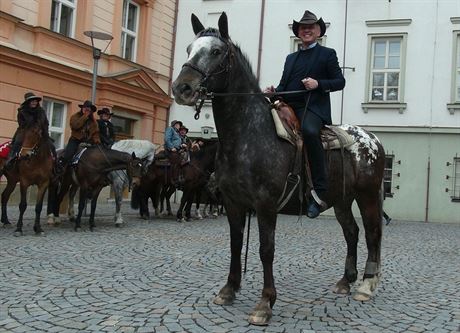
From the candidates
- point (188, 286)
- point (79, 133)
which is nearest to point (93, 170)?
point (79, 133)

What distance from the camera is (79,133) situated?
35.9ft

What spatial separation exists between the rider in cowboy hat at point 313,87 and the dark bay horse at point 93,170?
639 centimetres

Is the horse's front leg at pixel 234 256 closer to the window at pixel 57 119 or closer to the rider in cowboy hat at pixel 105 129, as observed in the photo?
the rider in cowboy hat at pixel 105 129

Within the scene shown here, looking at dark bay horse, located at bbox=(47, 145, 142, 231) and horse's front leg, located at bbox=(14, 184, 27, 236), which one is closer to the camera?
horse's front leg, located at bbox=(14, 184, 27, 236)

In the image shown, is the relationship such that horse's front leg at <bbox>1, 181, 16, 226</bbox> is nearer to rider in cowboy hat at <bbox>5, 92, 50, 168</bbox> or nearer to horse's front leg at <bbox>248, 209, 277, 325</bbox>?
rider in cowboy hat at <bbox>5, 92, 50, 168</bbox>

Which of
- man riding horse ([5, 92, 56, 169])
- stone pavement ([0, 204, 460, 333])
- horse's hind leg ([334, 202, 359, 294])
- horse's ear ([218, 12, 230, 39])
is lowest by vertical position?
stone pavement ([0, 204, 460, 333])

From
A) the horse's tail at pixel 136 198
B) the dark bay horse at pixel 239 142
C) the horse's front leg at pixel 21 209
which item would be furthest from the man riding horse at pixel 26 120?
the dark bay horse at pixel 239 142

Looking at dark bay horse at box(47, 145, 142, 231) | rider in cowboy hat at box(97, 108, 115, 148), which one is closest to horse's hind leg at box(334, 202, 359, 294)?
dark bay horse at box(47, 145, 142, 231)

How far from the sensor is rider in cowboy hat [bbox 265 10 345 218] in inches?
191

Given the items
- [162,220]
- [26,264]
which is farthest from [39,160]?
[162,220]

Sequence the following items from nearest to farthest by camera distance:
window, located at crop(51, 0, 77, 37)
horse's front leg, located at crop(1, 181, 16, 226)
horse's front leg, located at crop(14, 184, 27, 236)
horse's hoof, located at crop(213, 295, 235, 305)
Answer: horse's hoof, located at crop(213, 295, 235, 305) < horse's front leg, located at crop(14, 184, 27, 236) < horse's front leg, located at crop(1, 181, 16, 226) < window, located at crop(51, 0, 77, 37)

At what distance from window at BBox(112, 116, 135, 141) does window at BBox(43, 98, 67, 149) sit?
2.52 metres

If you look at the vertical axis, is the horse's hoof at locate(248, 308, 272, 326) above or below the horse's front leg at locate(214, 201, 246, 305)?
below

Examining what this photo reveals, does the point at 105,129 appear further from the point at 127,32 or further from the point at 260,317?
the point at 127,32
